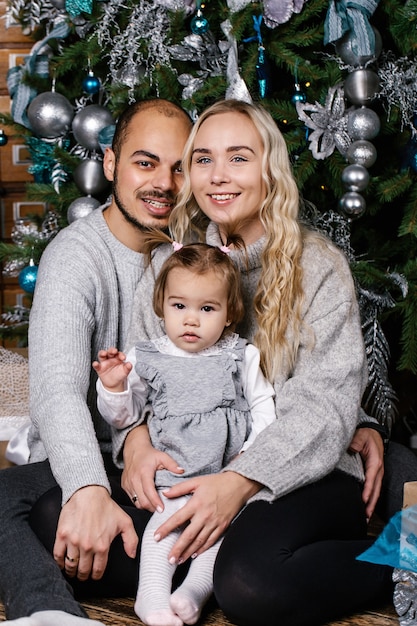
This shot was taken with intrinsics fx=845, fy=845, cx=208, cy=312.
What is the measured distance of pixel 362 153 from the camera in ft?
7.18

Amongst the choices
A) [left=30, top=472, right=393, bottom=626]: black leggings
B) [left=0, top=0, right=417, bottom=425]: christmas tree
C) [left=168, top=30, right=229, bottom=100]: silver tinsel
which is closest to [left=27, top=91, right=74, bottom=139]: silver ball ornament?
[left=0, top=0, right=417, bottom=425]: christmas tree

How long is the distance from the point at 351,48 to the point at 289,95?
0.29m

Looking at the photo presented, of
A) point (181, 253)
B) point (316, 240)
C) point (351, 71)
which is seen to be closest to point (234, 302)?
point (181, 253)

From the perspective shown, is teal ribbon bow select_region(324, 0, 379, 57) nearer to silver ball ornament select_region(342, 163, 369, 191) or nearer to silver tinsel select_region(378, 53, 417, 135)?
silver tinsel select_region(378, 53, 417, 135)

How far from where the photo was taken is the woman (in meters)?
1.58

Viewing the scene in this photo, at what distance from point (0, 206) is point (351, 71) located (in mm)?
1808

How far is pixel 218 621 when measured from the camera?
5.38 ft

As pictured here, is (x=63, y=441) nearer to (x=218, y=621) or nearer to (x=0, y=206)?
(x=218, y=621)

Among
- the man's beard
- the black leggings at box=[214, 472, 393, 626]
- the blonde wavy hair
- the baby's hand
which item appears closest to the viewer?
the black leggings at box=[214, 472, 393, 626]

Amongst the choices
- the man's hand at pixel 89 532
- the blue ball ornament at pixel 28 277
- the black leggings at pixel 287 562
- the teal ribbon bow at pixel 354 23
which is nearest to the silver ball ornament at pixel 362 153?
the teal ribbon bow at pixel 354 23

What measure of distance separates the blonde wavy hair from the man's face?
7 cm

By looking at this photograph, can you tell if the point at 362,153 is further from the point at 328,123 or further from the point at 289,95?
the point at 289,95

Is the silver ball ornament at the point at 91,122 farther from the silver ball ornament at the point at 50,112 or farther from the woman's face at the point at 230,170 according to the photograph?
the woman's face at the point at 230,170

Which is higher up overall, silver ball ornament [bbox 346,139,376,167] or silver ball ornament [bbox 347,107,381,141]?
silver ball ornament [bbox 347,107,381,141]
